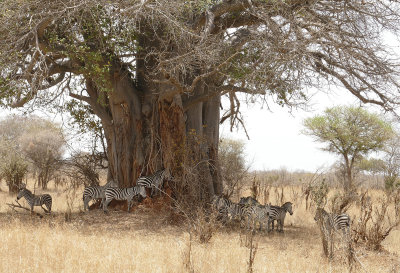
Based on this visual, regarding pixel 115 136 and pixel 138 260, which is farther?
pixel 115 136

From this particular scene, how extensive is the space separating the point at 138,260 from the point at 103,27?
565cm

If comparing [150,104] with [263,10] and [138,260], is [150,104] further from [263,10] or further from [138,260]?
[138,260]

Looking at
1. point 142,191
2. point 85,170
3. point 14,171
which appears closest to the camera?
point 142,191

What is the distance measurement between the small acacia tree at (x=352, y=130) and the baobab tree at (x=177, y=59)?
47.9 ft

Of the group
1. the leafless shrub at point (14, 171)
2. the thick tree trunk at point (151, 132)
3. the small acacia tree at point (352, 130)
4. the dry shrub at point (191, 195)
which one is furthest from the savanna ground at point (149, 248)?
the small acacia tree at point (352, 130)

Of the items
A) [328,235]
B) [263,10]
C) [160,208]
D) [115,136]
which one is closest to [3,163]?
[115,136]

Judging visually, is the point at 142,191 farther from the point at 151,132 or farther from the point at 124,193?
the point at 151,132

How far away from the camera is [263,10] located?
10383 millimetres

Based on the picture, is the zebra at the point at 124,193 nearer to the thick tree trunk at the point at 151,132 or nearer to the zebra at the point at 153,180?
the zebra at the point at 153,180

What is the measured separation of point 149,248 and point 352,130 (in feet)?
67.9

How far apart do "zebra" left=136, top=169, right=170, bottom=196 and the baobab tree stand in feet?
0.96

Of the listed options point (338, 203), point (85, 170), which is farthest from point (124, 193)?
point (338, 203)

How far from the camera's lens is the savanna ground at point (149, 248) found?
655cm

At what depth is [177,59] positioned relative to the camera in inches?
388
